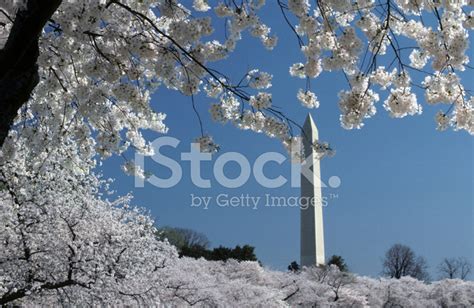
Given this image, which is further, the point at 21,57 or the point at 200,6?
the point at 200,6

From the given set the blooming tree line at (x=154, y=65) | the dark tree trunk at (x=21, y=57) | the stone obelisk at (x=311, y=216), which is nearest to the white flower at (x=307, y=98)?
the blooming tree line at (x=154, y=65)

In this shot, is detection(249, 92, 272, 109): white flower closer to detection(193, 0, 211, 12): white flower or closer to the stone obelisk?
detection(193, 0, 211, 12): white flower

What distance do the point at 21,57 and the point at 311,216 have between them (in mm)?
17401

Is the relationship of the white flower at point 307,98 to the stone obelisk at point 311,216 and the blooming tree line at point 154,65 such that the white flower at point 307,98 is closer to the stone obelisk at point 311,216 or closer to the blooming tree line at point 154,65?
the blooming tree line at point 154,65

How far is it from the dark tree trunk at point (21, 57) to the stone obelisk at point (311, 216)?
16690 millimetres

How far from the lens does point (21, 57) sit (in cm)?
281

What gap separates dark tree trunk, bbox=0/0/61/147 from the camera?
2613 millimetres

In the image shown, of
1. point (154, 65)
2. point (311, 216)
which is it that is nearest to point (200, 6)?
point (154, 65)

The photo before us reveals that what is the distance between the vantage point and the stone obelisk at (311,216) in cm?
1944

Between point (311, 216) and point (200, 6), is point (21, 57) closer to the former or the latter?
point (200, 6)

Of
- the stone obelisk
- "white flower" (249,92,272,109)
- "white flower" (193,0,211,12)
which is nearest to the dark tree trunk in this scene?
"white flower" (249,92,272,109)

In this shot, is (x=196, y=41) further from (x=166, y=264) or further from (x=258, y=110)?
(x=166, y=264)

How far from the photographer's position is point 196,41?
3643mm

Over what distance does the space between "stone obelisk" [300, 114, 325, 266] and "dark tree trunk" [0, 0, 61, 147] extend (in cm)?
1669
